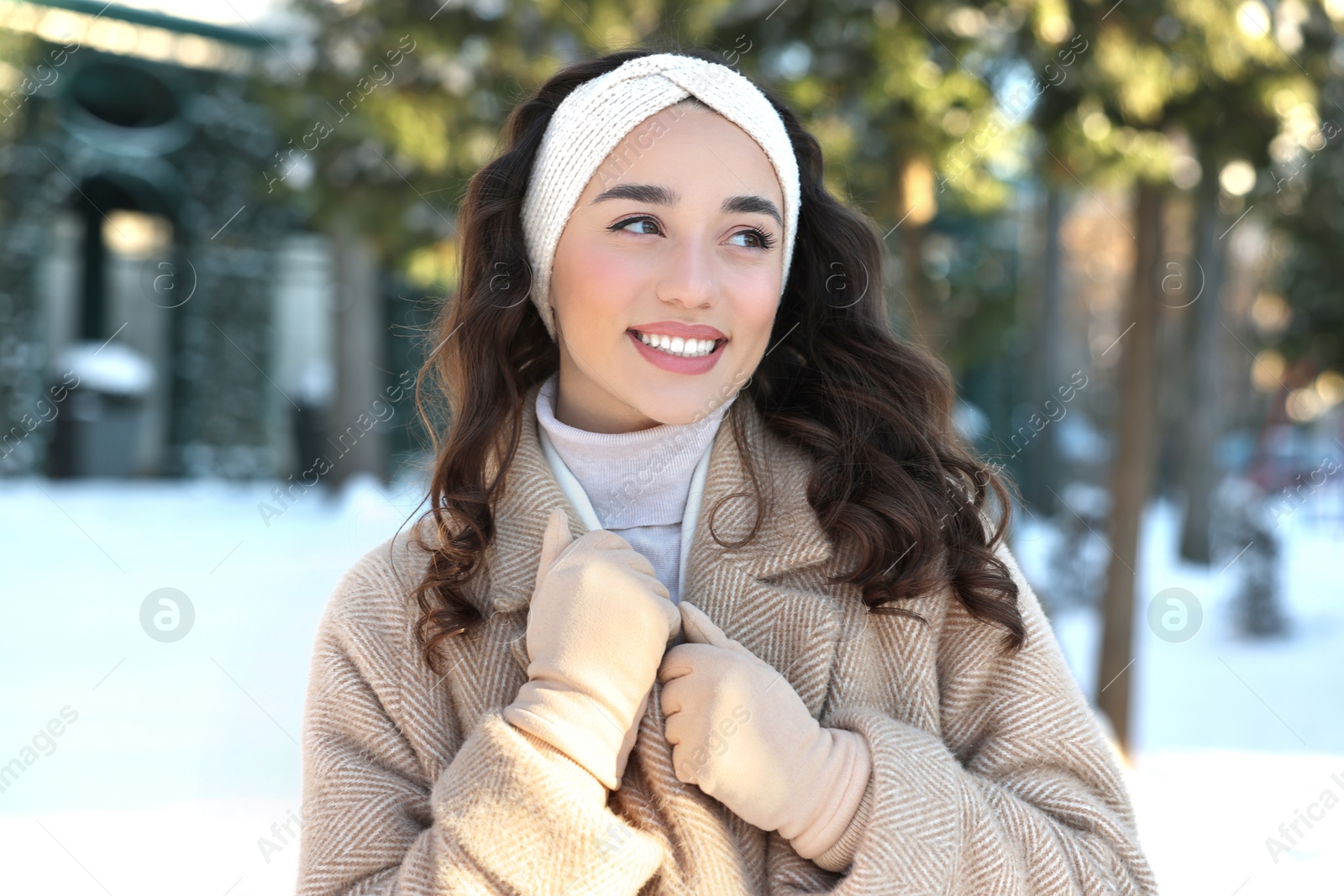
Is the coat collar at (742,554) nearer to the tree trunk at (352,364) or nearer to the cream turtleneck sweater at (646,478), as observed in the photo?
the cream turtleneck sweater at (646,478)

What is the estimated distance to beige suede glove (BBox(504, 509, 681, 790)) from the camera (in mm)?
1425

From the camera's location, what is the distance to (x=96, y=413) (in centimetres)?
1080

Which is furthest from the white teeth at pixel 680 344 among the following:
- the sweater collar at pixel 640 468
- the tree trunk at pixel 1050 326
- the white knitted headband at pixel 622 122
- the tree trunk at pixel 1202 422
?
the tree trunk at pixel 1202 422

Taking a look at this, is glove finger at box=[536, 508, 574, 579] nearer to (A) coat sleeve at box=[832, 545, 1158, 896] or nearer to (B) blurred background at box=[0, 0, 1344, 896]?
(A) coat sleeve at box=[832, 545, 1158, 896]

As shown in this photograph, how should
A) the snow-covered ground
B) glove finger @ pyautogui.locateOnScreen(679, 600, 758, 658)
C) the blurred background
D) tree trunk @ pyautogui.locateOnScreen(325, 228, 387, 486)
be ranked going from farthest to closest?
tree trunk @ pyautogui.locateOnScreen(325, 228, 387, 486), the blurred background, the snow-covered ground, glove finger @ pyautogui.locateOnScreen(679, 600, 758, 658)

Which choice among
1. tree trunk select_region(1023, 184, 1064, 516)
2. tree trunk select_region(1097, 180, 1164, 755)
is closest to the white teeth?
tree trunk select_region(1097, 180, 1164, 755)

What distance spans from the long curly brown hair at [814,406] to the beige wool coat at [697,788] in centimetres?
4

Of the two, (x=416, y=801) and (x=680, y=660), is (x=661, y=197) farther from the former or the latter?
(x=416, y=801)

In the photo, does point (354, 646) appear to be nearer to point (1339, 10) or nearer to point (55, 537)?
point (1339, 10)

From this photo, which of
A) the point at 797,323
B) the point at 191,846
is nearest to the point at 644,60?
the point at 797,323

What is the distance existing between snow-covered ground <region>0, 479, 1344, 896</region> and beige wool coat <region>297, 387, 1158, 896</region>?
1.13 meters

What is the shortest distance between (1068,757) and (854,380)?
66 centimetres

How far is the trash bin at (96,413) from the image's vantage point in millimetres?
10656

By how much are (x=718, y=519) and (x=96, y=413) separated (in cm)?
1055
